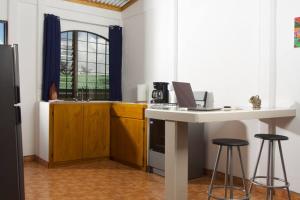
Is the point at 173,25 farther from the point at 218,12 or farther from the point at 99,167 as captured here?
the point at 99,167

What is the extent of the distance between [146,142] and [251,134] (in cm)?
150

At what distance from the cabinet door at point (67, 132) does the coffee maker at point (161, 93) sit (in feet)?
4.03

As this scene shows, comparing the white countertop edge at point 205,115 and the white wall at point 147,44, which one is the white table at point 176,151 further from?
the white wall at point 147,44

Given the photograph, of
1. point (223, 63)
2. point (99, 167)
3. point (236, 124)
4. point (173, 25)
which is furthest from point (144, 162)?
point (173, 25)

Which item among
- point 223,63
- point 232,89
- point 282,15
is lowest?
point 232,89

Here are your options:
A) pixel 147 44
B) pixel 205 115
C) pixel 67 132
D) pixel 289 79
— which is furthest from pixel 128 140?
pixel 205 115

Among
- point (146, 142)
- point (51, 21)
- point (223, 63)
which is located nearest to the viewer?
point (223, 63)

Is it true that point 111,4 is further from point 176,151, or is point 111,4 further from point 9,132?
point 9,132

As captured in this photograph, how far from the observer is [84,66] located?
19.2ft

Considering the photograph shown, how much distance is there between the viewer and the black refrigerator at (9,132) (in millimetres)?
2051

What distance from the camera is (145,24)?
5.50 m

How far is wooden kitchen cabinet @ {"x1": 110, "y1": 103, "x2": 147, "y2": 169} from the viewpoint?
454 centimetres

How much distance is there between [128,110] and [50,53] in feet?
5.48

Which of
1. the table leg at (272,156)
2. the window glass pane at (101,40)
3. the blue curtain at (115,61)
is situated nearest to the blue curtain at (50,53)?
the window glass pane at (101,40)
